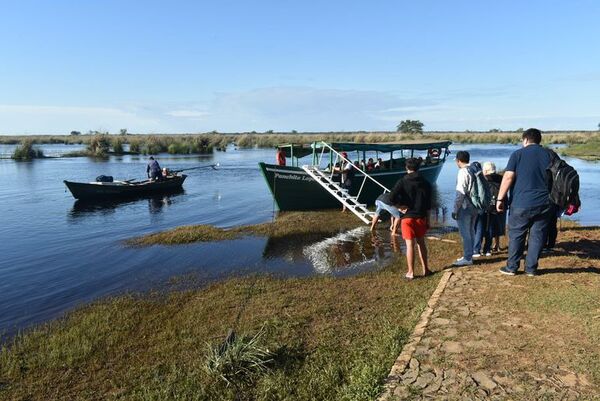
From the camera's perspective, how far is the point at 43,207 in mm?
20188

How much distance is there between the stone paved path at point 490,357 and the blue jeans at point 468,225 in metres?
1.91

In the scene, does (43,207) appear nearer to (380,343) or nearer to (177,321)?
(177,321)

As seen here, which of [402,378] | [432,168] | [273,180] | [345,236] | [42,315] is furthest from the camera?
[432,168]

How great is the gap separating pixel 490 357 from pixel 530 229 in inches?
114

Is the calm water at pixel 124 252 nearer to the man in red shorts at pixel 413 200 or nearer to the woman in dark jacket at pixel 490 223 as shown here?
the woman in dark jacket at pixel 490 223

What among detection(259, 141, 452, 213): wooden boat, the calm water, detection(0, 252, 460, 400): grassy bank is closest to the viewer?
detection(0, 252, 460, 400): grassy bank

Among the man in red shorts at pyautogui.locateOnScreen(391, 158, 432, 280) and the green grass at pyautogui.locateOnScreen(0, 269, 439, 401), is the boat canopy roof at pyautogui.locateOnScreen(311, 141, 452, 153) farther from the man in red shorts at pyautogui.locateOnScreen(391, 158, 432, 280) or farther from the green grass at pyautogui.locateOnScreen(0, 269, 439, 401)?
the green grass at pyautogui.locateOnScreen(0, 269, 439, 401)

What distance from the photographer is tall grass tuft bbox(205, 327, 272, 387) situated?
4.63m

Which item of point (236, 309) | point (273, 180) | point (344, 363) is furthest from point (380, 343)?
point (273, 180)

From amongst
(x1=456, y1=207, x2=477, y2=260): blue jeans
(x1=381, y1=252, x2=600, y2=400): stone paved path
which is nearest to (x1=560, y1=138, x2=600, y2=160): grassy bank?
(x1=456, y1=207, x2=477, y2=260): blue jeans

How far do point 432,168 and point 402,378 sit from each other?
21.4 metres

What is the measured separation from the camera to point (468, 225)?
8.10m

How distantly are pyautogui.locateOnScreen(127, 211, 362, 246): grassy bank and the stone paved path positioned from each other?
8020 mm

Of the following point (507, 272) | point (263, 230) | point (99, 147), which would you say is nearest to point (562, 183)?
point (507, 272)
